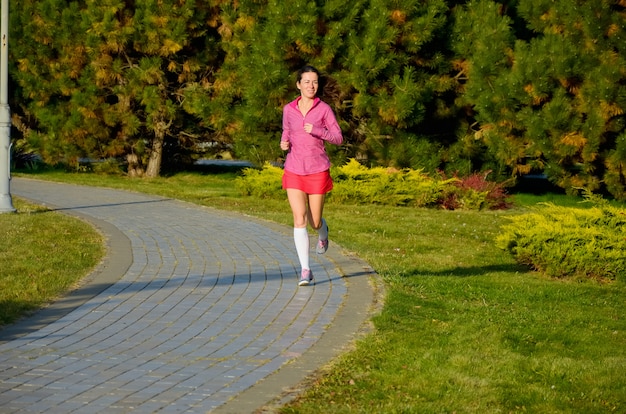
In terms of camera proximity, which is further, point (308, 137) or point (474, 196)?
point (474, 196)

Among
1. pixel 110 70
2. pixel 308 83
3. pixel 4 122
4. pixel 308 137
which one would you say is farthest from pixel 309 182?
pixel 110 70

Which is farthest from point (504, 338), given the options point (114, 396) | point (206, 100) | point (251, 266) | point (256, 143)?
point (206, 100)

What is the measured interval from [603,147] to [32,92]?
573 inches

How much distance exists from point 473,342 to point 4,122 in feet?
33.2

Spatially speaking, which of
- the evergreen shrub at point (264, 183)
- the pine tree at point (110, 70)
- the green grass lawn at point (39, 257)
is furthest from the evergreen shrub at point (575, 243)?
the pine tree at point (110, 70)

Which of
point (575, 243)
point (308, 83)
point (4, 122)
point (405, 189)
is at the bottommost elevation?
point (405, 189)

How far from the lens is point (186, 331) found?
24.3 feet

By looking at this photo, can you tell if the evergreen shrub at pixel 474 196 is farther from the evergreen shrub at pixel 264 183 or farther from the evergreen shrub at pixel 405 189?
the evergreen shrub at pixel 264 183

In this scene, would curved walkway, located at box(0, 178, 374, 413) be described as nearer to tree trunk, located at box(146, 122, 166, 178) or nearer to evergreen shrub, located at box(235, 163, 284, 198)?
evergreen shrub, located at box(235, 163, 284, 198)

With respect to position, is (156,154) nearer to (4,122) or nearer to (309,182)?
(4,122)

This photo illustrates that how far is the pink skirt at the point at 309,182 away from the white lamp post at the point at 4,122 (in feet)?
23.7

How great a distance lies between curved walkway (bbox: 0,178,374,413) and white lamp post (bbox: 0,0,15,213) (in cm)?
346

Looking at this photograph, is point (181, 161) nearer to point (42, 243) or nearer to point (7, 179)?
point (7, 179)

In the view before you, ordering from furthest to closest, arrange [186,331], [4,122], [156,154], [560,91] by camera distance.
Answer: [156,154], [560,91], [4,122], [186,331]
